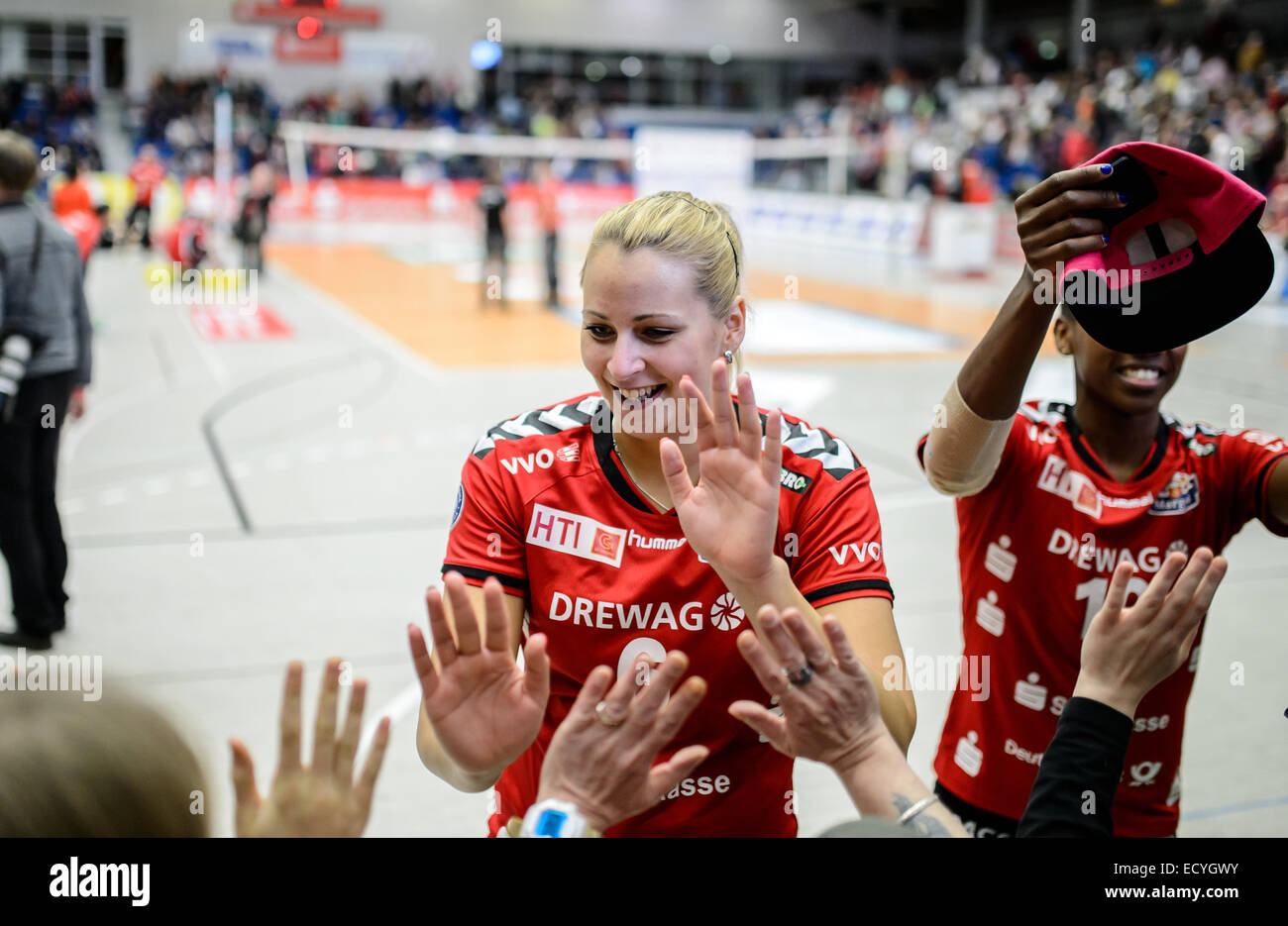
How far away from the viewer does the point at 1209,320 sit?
183 centimetres

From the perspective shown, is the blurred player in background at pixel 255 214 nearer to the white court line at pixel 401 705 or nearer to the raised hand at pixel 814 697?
the white court line at pixel 401 705

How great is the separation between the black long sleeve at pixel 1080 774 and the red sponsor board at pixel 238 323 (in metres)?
13.5

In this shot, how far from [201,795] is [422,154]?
1304 inches

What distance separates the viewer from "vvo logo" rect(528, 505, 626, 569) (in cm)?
201

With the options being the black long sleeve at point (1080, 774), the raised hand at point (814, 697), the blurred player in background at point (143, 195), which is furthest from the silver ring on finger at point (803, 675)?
the blurred player in background at point (143, 195)

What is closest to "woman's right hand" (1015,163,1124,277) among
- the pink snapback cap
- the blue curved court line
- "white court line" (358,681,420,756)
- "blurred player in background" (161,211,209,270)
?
the pink snapback cap

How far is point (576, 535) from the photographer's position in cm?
202

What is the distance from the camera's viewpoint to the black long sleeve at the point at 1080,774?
50.4 inches

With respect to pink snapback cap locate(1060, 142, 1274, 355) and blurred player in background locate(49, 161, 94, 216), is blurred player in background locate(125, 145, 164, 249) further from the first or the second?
pink snapback cap locate(1060, 142, 1274, 355)

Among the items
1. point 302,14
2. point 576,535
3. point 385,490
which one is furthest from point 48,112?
point 576,535

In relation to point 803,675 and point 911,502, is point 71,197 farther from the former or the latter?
point 803,675

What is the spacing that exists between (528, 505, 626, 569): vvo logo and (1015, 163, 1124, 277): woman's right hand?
33.1 inches
